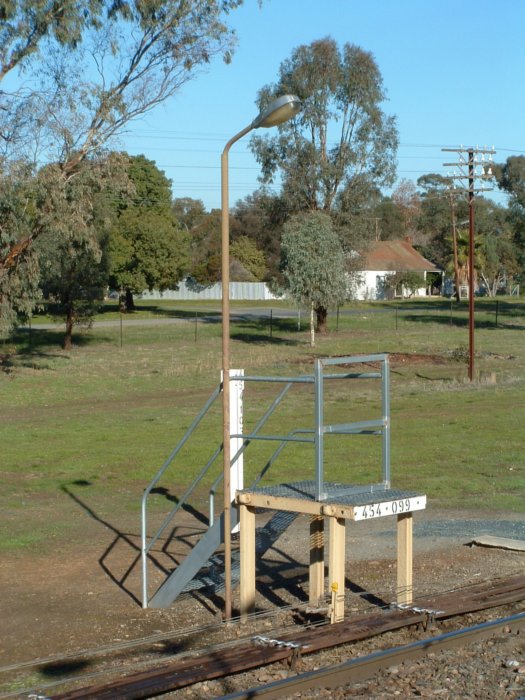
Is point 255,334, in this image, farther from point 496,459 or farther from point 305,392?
point 496,459

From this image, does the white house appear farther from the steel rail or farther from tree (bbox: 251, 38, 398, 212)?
the steel rail

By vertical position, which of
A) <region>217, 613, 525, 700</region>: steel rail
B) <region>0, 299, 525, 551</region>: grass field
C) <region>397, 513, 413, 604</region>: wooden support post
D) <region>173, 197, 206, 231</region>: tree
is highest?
<region>173, 197, 206, 231</region>: tree

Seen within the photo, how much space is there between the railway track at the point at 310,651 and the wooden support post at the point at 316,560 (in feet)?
2.78

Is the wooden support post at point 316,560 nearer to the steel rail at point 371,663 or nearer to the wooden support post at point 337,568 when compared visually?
the wooden support post at point 337,568

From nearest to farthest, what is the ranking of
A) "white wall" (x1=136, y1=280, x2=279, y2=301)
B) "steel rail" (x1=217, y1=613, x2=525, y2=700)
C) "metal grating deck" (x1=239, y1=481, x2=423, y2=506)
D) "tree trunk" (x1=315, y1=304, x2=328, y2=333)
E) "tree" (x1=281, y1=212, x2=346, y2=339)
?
"steel rail" (x1=217, y1=613, x2=525, y2=700) → "metal grating deck" (x1=239, y1=481, x2=423, y2=506) → "tree" (x1=281, y1=212, x2=346, y2=339) → "tree trunk" (x1=315, y1=304, x2=328, y2=333) → "white wall" (x1=136, y1=280, x2=279, y2=301)

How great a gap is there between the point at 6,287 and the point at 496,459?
61.1ft

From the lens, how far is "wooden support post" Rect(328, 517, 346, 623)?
29.0 ft

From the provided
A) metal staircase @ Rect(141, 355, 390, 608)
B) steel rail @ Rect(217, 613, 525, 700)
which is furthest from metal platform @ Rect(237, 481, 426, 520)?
steel rail @ Rect(217, 613, 525, 700)

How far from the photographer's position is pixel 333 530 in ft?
29.3

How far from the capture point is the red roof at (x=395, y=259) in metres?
101

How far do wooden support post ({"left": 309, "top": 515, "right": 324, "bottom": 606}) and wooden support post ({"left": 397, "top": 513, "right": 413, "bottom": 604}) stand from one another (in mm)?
755

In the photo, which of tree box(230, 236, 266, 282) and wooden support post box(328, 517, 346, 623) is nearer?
wooden support post box(328, 517, 346, 623)

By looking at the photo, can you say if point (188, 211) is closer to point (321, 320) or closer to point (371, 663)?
point (321, 320)

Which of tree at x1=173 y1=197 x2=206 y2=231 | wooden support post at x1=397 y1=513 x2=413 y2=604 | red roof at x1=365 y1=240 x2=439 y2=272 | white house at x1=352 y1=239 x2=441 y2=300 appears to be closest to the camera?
wooden support post at x1=397 y1=513 x2=413 y2=604
